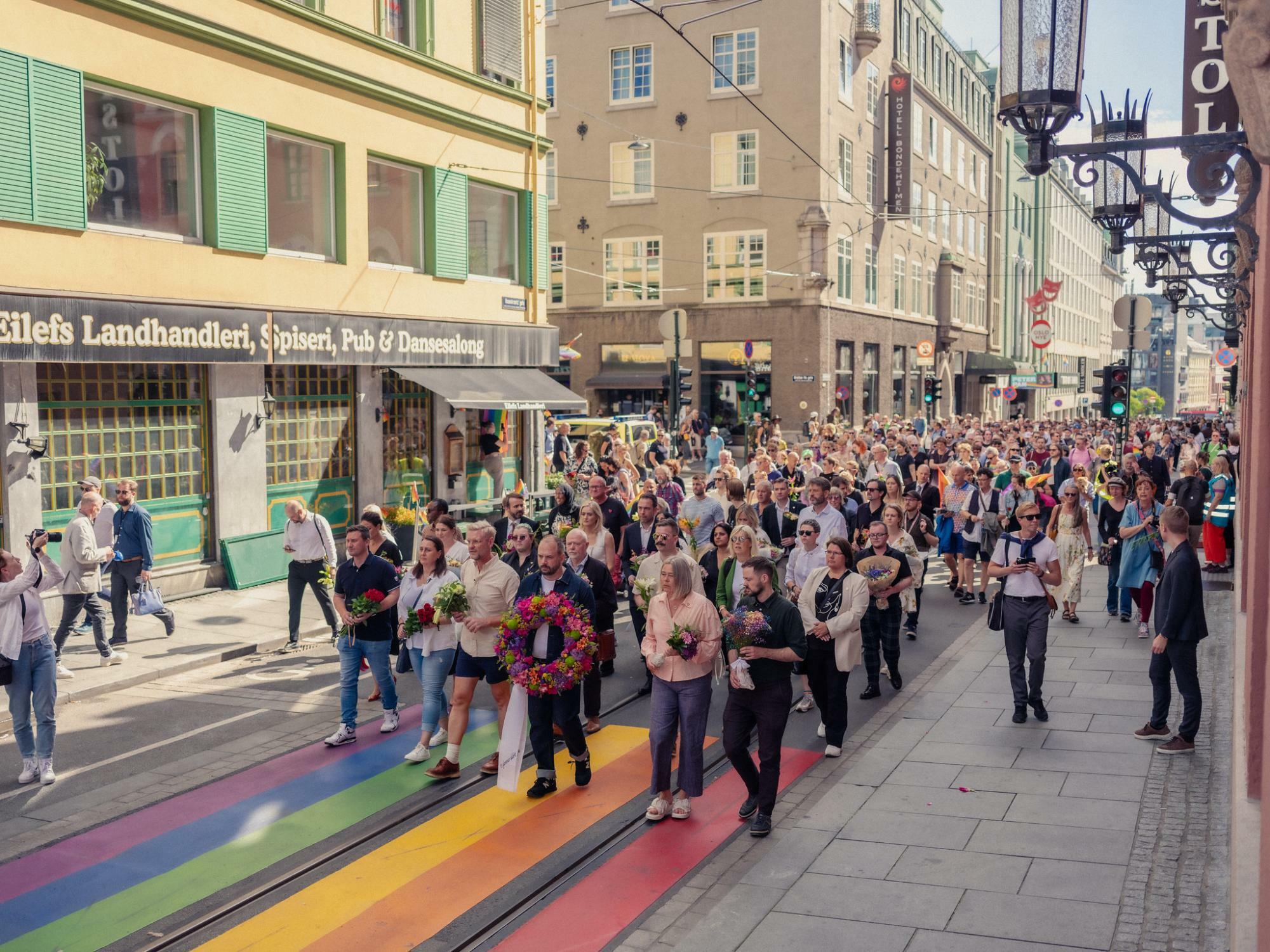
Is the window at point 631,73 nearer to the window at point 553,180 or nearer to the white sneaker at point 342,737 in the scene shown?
the window at point 553,180

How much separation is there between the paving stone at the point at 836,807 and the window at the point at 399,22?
15.8 metres

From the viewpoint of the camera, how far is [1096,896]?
20.8 feet

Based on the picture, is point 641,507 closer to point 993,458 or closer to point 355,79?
point 993,458

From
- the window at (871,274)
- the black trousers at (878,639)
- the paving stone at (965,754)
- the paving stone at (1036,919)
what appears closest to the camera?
the paving stone at (1036,919)

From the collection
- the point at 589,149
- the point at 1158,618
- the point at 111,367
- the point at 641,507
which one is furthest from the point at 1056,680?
the point at 589,149

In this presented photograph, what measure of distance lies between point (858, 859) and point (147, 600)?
9065mm

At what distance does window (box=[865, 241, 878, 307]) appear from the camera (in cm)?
4884

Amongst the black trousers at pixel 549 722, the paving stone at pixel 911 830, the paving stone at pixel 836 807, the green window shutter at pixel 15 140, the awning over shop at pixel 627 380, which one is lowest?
the paving stone at pixel 836 807

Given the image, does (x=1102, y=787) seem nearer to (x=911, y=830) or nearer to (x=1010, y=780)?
(x=1010, y=780)

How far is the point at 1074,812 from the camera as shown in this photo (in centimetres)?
768

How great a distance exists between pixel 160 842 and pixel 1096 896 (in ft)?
18.8

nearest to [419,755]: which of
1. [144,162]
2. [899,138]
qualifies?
[144,162]

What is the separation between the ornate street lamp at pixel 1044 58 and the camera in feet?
17.3

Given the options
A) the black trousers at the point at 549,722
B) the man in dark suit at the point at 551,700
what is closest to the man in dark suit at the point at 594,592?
the man in dark suit at the point at 551,700
